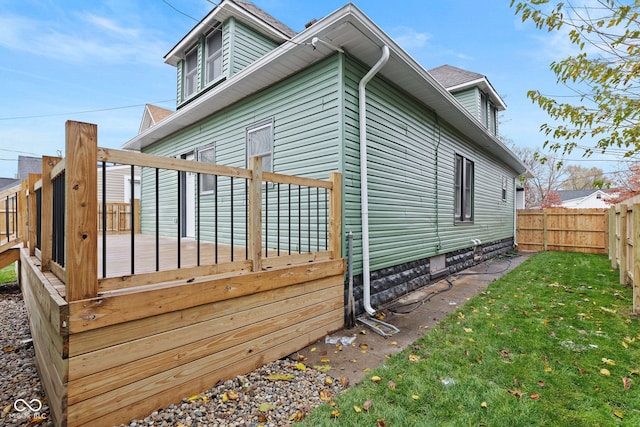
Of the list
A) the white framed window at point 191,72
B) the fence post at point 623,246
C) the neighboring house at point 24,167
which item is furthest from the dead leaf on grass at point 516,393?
the neighboring house at point 24,167

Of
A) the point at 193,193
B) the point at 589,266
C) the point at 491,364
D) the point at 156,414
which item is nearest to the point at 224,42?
the point at 193,193

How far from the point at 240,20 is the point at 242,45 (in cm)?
50

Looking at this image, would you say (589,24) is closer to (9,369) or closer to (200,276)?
(200,276)

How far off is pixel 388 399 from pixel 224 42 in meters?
6.99

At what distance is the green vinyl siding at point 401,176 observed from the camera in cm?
413

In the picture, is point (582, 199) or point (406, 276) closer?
point (406, 276)

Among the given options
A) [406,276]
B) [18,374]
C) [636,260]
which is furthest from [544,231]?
[18,374]

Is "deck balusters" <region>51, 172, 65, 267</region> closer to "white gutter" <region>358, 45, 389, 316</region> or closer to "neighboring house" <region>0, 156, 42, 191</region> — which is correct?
"white gutter" <region>358, 45, 389, 316</region>

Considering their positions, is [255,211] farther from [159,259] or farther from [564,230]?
[564,230]

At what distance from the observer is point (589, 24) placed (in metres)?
3.45

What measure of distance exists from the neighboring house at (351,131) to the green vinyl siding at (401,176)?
0.02 metres

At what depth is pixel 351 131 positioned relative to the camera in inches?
160

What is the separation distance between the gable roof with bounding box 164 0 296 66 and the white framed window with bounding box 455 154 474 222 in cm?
504

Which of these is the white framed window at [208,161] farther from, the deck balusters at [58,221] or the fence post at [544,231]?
the fence post at [544,231]
